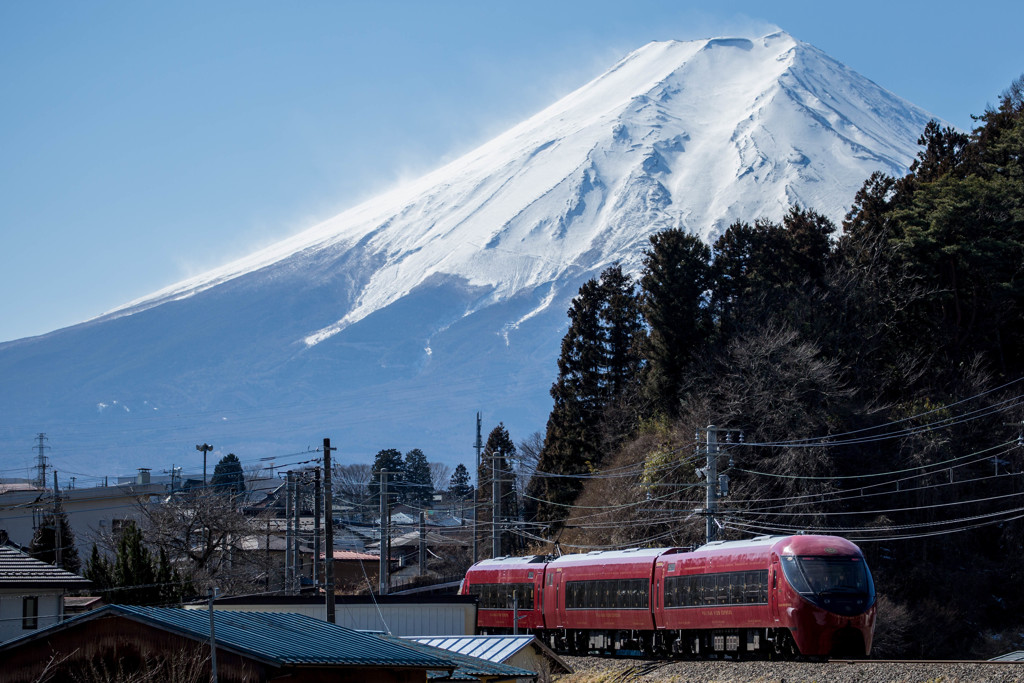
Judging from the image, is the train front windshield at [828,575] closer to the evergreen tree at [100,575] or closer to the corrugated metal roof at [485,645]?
the corrugated metal roof at [485,645]

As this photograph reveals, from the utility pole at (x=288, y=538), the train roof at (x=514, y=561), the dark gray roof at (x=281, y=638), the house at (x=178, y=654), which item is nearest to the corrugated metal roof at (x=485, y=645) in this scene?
the dark gray roof at (x=281, y=638)

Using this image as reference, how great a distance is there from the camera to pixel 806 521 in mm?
44688

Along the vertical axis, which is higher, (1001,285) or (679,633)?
(1001,285)

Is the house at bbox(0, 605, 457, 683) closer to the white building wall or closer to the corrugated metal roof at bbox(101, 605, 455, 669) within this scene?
the corrugated metal roof at bbox(101, 605, 455, 669)

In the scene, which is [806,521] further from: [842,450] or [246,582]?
[246,582]

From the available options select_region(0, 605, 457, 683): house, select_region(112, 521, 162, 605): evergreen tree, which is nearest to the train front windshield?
select_region(0, 605, 457, 683): house

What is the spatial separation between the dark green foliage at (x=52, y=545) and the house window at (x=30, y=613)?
16.4 metres

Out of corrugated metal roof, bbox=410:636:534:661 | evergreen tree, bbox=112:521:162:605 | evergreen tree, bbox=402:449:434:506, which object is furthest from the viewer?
evergreen tree, bbox=402:449:434:506

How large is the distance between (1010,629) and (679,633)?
631 inches

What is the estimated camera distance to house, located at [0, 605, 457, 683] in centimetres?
1592

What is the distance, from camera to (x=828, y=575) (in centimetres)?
2900

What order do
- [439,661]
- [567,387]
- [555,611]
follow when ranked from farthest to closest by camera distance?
1. [567,387]
2. [555,611]
3. [439,661]

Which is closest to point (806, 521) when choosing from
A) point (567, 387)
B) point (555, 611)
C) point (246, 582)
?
Result: point (555, 611)

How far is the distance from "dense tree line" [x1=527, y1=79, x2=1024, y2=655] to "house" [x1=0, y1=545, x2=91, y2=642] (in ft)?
65.6
